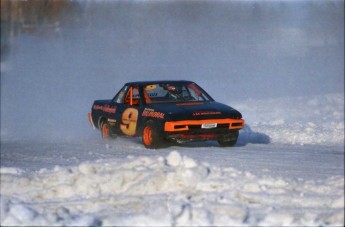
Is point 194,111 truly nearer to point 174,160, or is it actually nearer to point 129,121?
point 129,121

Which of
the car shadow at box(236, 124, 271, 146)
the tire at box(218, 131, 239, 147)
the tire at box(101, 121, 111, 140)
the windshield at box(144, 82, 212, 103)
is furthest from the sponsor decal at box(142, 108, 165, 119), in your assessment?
the car shadow at box(236, 124, 271, 146)

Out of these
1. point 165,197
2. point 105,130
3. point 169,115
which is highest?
point 169,115

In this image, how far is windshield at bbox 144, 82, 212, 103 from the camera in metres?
13.1

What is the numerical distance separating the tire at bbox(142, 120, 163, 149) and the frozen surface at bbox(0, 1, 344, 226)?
23cm

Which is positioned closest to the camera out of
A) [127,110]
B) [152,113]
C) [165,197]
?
[165,197]

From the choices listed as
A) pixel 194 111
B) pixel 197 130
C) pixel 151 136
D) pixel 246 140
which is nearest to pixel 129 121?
pixel 151 136

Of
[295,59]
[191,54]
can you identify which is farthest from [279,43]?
[191,54]

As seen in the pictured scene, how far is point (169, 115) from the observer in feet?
39.8

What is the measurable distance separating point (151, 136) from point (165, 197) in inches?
197

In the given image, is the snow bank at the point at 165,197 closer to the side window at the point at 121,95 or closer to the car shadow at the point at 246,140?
the car shadow at the point at 246,140

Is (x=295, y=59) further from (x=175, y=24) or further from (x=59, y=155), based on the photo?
(x=59, y=155)

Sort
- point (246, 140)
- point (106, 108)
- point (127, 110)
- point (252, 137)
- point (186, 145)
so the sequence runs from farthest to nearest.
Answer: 1. point (252, 137)
2. point (246, 140)
3. point (106, 108)
4. point (127, 110)
5. point (186, 145)

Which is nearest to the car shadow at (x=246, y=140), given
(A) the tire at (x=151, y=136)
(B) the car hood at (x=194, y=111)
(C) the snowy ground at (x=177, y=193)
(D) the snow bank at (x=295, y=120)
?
(D) the snow bank at (x=295, y=120)

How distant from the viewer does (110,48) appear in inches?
1403
